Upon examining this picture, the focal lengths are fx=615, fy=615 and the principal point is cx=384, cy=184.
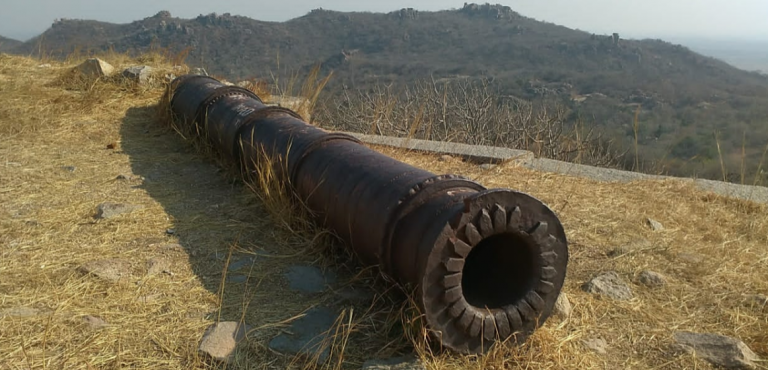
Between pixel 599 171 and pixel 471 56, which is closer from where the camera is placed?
pixel 599 171

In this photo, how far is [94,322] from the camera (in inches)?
98.8

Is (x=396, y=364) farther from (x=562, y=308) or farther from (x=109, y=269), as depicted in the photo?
(x=109, y=269)

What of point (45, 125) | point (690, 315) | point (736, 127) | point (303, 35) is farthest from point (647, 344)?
point (303, 35)

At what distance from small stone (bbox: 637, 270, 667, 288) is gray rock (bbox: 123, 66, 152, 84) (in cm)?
632

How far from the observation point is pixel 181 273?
10.0ft

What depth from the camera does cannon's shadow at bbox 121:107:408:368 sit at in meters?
2.76

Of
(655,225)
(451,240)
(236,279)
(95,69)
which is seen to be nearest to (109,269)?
(236,279)

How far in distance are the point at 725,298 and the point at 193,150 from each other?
431cm

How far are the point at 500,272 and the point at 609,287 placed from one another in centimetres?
90

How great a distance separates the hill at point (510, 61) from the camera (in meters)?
27.5

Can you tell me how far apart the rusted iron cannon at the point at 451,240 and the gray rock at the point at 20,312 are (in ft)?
4.49

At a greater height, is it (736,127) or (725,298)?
(725,298)

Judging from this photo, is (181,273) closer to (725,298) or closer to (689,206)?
(725,298)

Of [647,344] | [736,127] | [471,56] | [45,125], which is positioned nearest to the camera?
[647,344]
